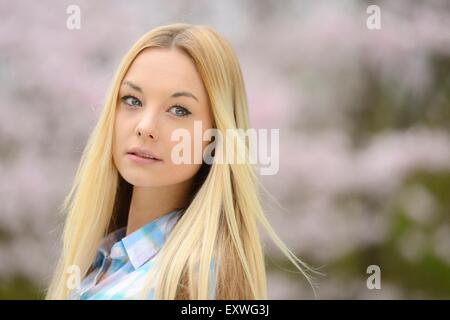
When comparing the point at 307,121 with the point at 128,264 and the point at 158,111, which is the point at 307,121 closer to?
the point at 158,111

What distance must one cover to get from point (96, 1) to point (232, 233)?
807 mm

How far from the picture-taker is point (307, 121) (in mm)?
1703

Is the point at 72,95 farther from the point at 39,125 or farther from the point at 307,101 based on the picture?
the point at 307,101

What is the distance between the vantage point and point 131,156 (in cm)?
135

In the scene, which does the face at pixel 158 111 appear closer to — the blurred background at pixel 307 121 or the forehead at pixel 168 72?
the forehead at pixel 168 72

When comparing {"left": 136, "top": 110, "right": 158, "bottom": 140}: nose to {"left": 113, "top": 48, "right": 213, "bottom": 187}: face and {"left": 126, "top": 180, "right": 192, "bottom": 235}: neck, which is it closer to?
{"left": 113, "top": 48, "right": 213, "bottom": 187}: face

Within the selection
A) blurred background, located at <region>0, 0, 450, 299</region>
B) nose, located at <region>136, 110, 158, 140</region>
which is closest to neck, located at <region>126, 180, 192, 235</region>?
nose, located at <region>136, 110, 158, 140</region>

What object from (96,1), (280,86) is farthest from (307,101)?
(96,1)

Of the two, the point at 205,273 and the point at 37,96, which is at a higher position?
the point at 37,96

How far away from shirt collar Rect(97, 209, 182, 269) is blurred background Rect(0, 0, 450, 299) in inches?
14.8

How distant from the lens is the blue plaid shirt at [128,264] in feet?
4.33

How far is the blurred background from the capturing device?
1705 mm

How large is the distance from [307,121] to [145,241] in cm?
60
